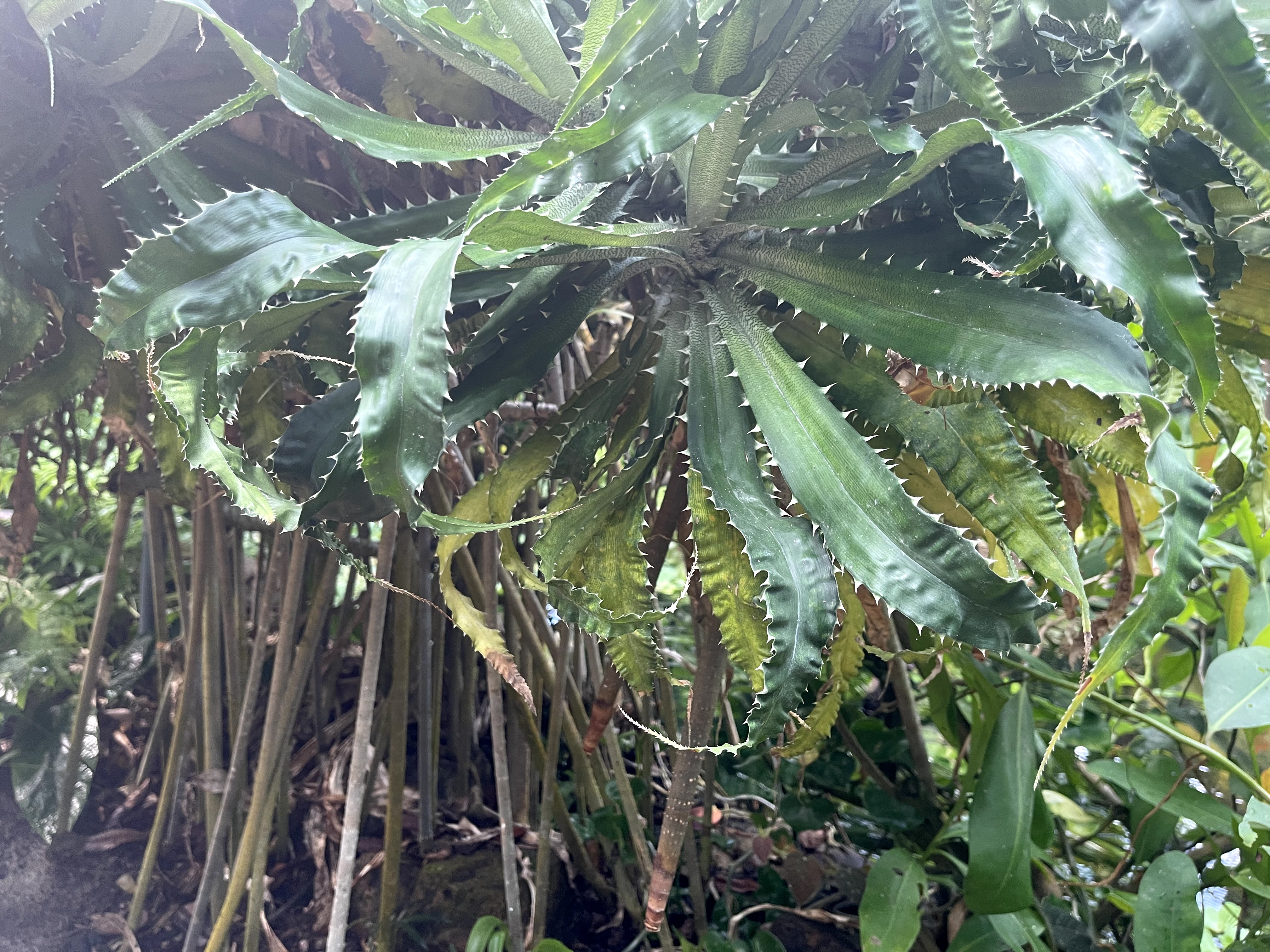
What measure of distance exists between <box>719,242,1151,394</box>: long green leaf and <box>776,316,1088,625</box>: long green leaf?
1.8 inches

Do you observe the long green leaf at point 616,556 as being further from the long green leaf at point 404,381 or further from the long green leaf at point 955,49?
the long green leaf at point 955,49

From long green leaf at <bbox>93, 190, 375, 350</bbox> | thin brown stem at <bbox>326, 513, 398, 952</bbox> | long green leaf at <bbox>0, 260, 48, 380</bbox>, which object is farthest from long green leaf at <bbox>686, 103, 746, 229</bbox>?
long green leaf at <bbox>0, 260, 48, 380</bbox>

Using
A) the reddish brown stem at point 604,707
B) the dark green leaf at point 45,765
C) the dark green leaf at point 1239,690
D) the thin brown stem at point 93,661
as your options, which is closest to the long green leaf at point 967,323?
the reddish brown stem at point 604,707

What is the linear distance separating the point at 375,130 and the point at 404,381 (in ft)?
0.74

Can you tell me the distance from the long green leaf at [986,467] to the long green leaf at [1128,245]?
100 mm

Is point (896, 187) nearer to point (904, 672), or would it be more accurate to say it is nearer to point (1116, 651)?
point (1116, 651)

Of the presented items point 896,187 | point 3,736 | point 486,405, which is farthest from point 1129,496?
point 3,736

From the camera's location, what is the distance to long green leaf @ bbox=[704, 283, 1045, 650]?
33 cm

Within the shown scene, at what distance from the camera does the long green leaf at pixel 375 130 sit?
1.31 feet

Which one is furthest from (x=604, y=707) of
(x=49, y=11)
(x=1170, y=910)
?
(x=49, y=11)

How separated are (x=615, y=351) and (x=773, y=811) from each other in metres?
0.66

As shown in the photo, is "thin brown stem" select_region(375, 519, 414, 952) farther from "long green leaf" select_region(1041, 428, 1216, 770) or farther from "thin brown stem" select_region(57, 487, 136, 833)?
"long green leaf" select_region(1041, 428, 1216, 770)

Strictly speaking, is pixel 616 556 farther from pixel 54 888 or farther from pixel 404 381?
pixel 54 888

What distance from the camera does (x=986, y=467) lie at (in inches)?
15.5
